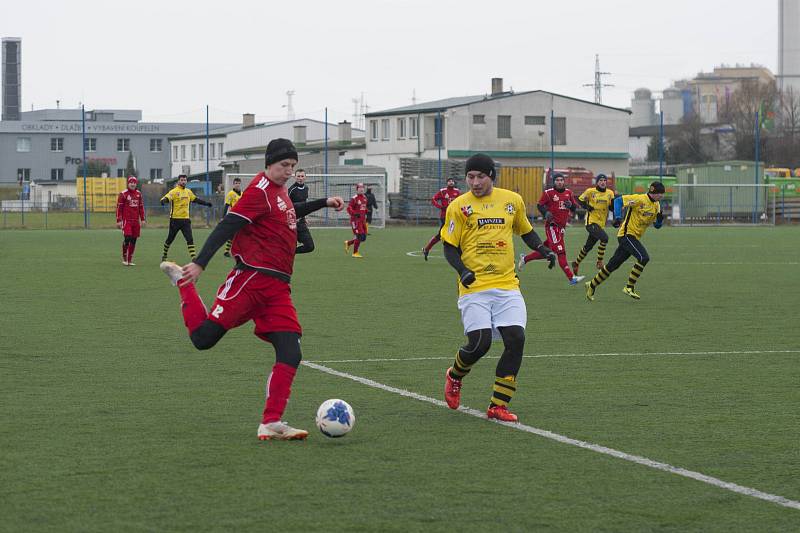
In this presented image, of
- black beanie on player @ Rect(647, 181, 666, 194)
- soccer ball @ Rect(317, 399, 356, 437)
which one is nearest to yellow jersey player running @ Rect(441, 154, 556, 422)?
soccer ball @ Rect(317, 399, 356, 437)

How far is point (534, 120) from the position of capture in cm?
7406

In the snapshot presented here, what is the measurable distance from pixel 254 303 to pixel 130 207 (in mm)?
20013

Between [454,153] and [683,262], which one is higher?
[454,153]

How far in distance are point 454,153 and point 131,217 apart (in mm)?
45185

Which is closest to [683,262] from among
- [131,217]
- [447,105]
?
[131,217]

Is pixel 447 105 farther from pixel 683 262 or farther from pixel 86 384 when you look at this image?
pixel 86 384

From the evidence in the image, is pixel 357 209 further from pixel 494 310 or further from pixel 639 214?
pixel 494 310

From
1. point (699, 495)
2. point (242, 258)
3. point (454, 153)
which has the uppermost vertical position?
point (454, 153)

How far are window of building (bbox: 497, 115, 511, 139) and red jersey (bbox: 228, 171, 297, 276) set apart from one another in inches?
2597

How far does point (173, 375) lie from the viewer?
35.0ft

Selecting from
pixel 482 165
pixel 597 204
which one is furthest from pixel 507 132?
pixel 482 165

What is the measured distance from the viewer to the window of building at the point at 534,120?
242 feet

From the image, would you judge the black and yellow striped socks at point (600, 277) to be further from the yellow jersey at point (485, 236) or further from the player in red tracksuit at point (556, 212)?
the yellow jersey at point (485, 236)

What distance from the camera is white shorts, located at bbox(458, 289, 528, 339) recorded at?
866cm
